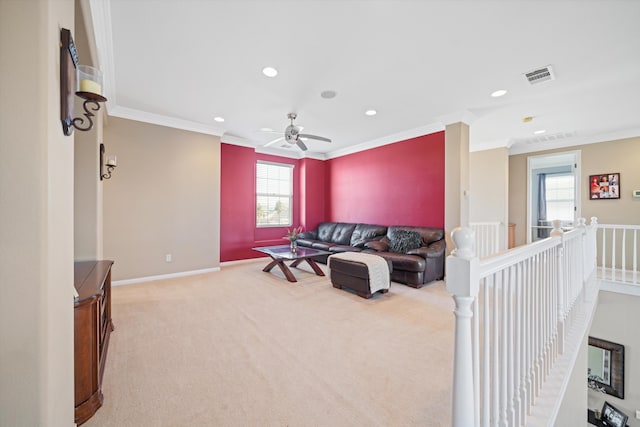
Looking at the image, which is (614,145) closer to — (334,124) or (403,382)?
(334,124)

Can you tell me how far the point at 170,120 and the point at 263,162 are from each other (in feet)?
7.33

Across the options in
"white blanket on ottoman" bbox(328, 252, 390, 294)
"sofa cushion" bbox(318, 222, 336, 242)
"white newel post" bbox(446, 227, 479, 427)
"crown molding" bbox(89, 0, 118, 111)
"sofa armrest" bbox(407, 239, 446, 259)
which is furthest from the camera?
"sofa cushion" bbox(318, 222, 336, 242)

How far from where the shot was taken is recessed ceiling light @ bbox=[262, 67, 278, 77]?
113 inches

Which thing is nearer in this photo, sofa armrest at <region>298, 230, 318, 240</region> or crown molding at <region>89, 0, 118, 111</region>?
crown molding at <region>89, 0, 118, 111</region>

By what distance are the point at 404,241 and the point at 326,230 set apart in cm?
233

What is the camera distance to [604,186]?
4.89 metres

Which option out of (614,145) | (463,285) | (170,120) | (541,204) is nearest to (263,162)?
(170,120)

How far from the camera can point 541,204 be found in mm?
7672

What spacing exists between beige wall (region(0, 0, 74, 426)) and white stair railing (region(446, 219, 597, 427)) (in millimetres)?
1312

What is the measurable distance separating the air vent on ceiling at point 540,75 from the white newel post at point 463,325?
3.20m

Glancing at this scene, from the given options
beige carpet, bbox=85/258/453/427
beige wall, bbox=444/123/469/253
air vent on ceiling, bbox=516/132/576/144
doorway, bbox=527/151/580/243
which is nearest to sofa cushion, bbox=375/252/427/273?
beige carpet, bbox=85/258/453/427

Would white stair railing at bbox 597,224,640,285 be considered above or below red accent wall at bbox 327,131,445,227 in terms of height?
below

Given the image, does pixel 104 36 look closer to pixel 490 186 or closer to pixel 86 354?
pixel 86 354

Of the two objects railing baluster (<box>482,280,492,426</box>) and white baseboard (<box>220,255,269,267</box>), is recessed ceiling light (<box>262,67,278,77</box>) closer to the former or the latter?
railing baluster (<box>482,280,492,426</box>)
